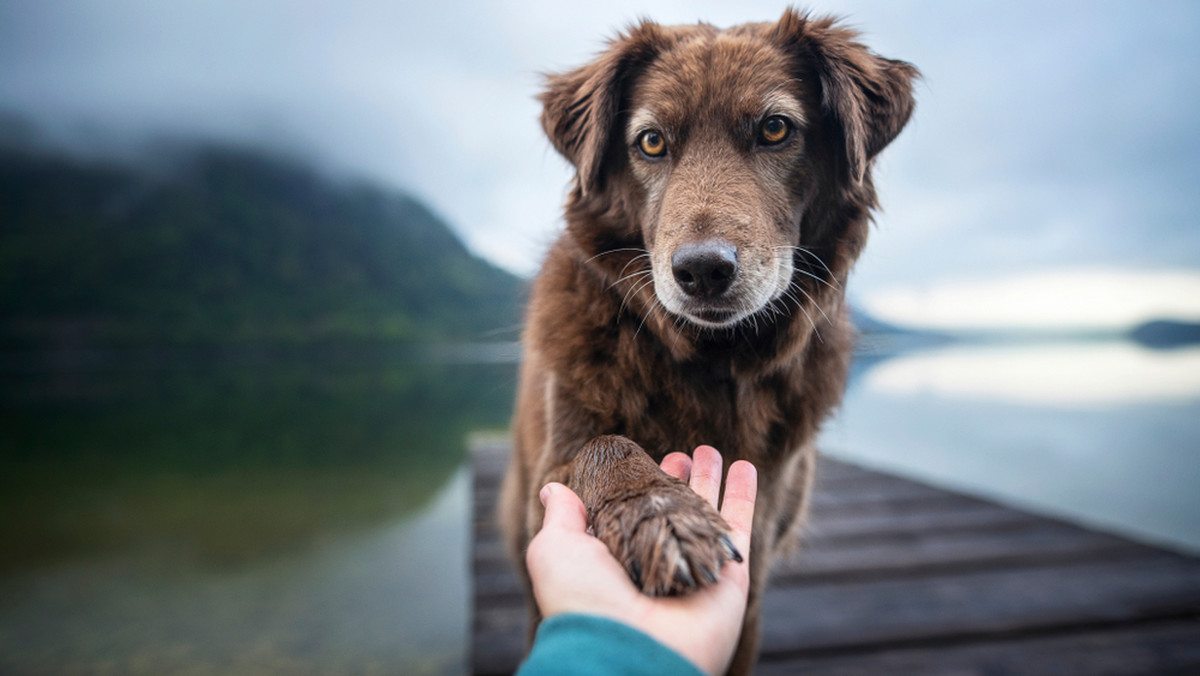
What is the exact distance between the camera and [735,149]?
6.02 ft

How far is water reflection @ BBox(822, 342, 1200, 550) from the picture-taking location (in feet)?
22.3

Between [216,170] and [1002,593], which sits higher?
[1002,593]

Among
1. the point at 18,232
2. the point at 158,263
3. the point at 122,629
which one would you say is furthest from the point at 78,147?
the point at 122,629

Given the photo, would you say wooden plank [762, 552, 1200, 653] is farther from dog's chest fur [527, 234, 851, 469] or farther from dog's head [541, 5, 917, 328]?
dog's head [541, 5, 917, 328]

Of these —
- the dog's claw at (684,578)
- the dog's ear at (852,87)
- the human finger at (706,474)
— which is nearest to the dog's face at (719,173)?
the dog's ear at (852,87)

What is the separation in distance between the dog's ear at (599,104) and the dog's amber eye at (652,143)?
6.1 inches

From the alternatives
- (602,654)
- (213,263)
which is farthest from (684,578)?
(213,263)

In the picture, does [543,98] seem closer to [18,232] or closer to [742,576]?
[742,576]

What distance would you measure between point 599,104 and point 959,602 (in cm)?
295

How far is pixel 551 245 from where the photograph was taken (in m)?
2.36

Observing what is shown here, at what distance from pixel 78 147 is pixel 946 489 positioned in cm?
15326

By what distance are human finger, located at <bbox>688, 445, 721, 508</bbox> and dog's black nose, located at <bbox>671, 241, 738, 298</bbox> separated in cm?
43

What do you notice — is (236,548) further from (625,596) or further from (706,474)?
(625,596)

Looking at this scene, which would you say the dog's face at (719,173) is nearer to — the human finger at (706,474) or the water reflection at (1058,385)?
the human finger at (706,474)
